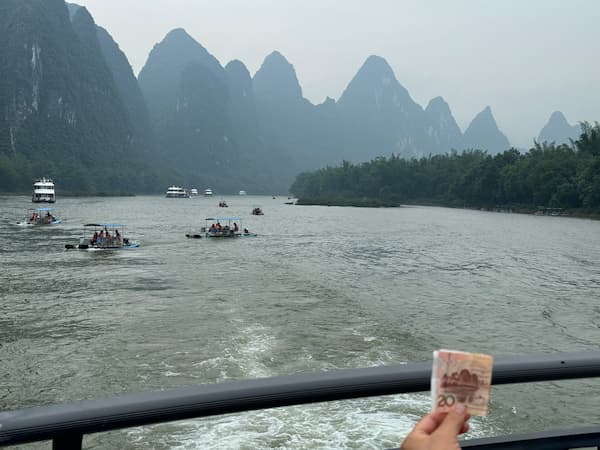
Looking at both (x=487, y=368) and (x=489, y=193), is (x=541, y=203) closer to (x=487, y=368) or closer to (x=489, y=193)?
(x=489, y=193)

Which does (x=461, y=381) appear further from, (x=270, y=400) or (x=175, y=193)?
(x=175, y=193)

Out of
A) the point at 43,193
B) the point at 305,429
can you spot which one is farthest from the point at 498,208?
the point at 305,429

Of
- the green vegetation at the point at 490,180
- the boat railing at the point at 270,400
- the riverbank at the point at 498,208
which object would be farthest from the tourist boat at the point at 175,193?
the boat railing at the point at 270,400

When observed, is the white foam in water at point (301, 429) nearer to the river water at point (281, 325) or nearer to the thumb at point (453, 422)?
the river water at point (281, 325)

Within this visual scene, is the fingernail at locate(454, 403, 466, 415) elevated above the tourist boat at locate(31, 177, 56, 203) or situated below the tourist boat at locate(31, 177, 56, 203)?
above

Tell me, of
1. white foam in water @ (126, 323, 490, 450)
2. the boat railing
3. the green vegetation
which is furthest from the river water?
the green vegetation

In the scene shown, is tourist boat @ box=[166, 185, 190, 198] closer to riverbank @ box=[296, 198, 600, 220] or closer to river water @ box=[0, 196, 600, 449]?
riverbank @ box=[296, 198, 600, 220]

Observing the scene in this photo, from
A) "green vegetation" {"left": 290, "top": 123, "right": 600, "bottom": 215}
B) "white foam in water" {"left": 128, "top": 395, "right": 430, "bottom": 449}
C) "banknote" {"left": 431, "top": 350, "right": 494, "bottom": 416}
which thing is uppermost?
"green vegetation" {"left": 290, "top": 123, "right": 600, "bottom": 215}
